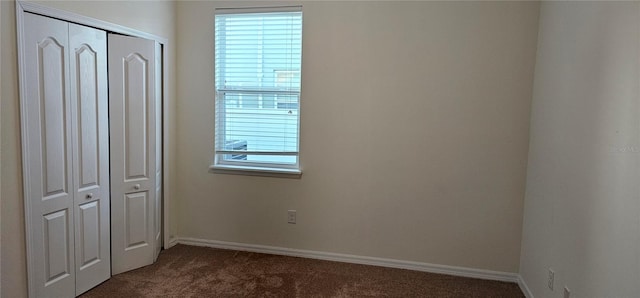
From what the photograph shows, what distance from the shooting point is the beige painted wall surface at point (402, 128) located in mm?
2896

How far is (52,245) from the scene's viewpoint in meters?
2.35

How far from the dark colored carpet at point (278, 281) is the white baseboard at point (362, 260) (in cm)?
6

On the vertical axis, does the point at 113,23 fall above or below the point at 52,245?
above

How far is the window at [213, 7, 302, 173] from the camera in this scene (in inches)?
128

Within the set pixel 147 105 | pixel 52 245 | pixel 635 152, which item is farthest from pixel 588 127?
pixel 52 245

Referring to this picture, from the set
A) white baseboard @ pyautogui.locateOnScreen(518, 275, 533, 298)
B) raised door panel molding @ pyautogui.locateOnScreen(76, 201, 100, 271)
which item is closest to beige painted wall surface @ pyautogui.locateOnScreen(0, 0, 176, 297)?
raised door panel molding @ pyautogui.locateOnScreen(76, 201, 100, 271)

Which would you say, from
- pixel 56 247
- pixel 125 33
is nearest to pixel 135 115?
pixel 125 33

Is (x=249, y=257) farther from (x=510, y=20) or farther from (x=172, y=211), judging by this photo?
(x=510, y=20)

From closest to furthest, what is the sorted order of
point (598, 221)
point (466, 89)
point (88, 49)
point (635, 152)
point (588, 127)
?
point (635, 152), point (598, 221), point (588, 127), point (88, 49), point (466, 89)

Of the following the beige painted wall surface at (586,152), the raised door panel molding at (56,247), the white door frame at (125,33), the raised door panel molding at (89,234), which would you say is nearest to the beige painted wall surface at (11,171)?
the white door frame at (125,33)

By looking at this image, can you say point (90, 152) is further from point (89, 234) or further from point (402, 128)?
point (402, 128)

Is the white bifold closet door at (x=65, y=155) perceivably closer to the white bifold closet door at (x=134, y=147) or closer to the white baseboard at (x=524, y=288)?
the white bifold closet door at (x=134, y=147)

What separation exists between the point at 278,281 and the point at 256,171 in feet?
3.27

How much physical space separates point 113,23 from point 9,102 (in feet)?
3.11
